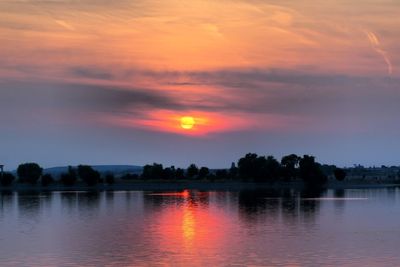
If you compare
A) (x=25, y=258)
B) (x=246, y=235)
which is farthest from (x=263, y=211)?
(x=25, y=258)

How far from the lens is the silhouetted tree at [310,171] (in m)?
192

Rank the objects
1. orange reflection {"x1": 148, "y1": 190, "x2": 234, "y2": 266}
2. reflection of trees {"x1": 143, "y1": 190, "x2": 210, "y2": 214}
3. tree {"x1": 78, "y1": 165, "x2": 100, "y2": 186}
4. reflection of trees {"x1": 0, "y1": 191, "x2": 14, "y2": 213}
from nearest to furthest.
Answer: orange reflection {"x1": 148, "y1": 190, "x2": 234, "y2": 266} < reflection of trees {"x1": 0, "y1": 191, "x2": 14, "y2": 213} < reflection of trees {"x1": 143, "y1": 190, "x2": 210, "y2": 214} < tree {"x1": 78, "y1": 165, "x2": 100, "y2": 186}

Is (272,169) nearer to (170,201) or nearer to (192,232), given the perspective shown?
(170,201)

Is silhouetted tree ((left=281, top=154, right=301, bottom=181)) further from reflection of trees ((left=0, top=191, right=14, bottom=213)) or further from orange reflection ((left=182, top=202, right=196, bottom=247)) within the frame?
orange reflection ((left=182, top=202, right=196, bottom=247))

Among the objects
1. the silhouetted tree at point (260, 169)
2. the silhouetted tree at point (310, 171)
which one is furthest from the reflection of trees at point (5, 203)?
the silhouetted tree at point (310, 171)

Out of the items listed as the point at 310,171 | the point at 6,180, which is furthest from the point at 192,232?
the point at 6,180

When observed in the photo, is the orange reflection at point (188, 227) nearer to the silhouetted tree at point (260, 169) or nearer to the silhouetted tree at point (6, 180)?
the silhouetted tree at point (260, 169)

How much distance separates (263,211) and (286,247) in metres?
33.7

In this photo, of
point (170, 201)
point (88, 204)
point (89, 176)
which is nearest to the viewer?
point (88, 204)

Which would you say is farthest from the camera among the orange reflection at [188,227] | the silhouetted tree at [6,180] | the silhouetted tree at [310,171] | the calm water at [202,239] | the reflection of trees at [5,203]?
the silhouetted tree at [310,171]

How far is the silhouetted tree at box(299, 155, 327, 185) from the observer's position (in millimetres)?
191500

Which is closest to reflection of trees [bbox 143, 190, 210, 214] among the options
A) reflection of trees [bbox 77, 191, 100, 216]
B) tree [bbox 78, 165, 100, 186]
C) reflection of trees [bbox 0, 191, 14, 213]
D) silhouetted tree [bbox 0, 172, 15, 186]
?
reflection of trees [bbox 77, 191, 100, 216]

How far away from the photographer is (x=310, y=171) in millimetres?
191500

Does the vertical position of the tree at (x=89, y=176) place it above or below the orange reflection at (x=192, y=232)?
above
